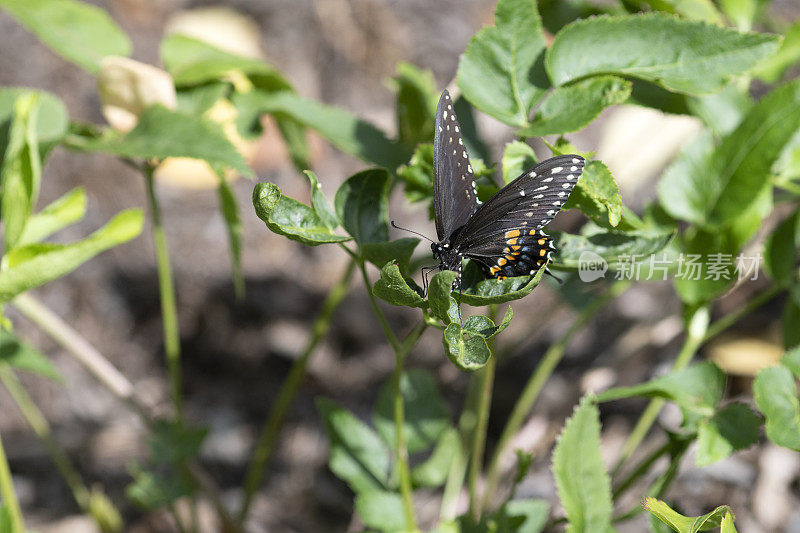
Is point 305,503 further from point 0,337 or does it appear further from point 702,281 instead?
point 702,281

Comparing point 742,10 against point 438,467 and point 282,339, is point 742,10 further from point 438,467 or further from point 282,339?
point 282,339

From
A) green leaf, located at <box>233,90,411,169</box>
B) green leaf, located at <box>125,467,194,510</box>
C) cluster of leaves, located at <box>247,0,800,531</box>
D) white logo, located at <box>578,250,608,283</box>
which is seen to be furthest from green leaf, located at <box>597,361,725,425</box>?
green leaf, located at <box>125,467,194,510</box>

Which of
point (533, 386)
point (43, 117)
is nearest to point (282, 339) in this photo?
point (533, 386)

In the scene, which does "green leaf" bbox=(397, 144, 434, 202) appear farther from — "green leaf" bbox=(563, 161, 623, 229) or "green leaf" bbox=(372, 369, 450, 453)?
"green leaf" bbox=(372, 369, 450, 453)

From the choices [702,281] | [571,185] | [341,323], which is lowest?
[341,323]

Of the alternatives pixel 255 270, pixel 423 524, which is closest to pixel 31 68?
pixel 255 270

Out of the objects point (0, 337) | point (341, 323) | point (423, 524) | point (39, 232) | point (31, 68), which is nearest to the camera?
point (39, 232)
